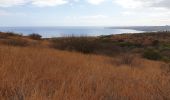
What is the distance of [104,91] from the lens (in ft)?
15.3

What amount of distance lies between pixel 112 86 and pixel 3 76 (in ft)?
5.97

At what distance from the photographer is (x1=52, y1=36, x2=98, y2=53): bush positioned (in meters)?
21.2

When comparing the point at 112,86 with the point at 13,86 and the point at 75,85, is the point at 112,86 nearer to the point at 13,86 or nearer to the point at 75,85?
the point at 75,85

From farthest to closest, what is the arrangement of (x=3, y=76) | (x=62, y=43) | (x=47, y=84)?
(x=62, y=43) → (x=47, y=84) → (x=3, y=76)

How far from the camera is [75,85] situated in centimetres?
446

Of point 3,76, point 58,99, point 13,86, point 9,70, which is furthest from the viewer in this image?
point 9,70

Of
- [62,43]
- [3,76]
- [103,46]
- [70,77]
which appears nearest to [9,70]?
[3,76]

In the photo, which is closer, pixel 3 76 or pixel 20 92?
pixel 20 92

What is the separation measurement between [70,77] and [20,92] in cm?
162

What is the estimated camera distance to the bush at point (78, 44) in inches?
836

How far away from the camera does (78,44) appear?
70.2 feet

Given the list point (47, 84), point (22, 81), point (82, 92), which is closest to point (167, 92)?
point (82, 92)

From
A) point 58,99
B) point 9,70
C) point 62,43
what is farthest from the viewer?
point 62,43

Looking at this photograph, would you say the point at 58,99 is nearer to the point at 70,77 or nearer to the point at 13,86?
the point at 13,86
